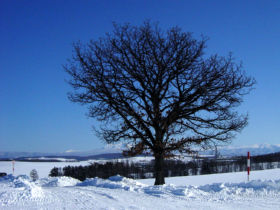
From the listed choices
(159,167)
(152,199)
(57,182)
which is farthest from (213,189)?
(57,182)

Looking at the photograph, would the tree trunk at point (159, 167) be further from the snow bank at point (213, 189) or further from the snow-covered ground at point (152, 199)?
the snow-covered ground at point (152, 199)

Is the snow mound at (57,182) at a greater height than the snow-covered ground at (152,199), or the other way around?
the snow-covered ground at (152,199)

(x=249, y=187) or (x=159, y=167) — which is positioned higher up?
(x=159, y=167)

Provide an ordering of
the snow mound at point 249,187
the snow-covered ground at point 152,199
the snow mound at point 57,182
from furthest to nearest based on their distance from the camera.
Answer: the snow mound at point 57,182 → the snow mound at point 249,187 → the snow-covered ground at point 152,199

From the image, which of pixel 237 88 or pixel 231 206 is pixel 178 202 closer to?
pixel 231 206

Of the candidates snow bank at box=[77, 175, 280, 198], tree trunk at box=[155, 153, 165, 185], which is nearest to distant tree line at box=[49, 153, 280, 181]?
tree trunk at box=[155, 153, 165, 185]

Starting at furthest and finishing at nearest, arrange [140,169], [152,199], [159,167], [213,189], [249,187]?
[140,169] → [159,167] → [249,187] → [213,189] → [152,199]

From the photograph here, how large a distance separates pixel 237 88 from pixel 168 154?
486 cm

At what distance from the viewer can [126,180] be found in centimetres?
1638

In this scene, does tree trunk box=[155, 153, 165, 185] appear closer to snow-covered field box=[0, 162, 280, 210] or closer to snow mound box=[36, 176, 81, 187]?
snow-covered field box=[0, 162, 280, 210]

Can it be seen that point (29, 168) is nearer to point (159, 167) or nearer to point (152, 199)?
point (159, 167)

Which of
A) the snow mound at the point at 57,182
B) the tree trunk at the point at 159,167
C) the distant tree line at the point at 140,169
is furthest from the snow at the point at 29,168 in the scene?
the tree trunk at the point at 159,167

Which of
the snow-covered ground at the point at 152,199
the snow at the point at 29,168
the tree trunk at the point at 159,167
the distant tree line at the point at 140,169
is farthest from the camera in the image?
the snow at the point at 29,168

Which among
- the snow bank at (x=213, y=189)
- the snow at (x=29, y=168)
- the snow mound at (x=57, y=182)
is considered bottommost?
the snow at (x=29, y=168)
